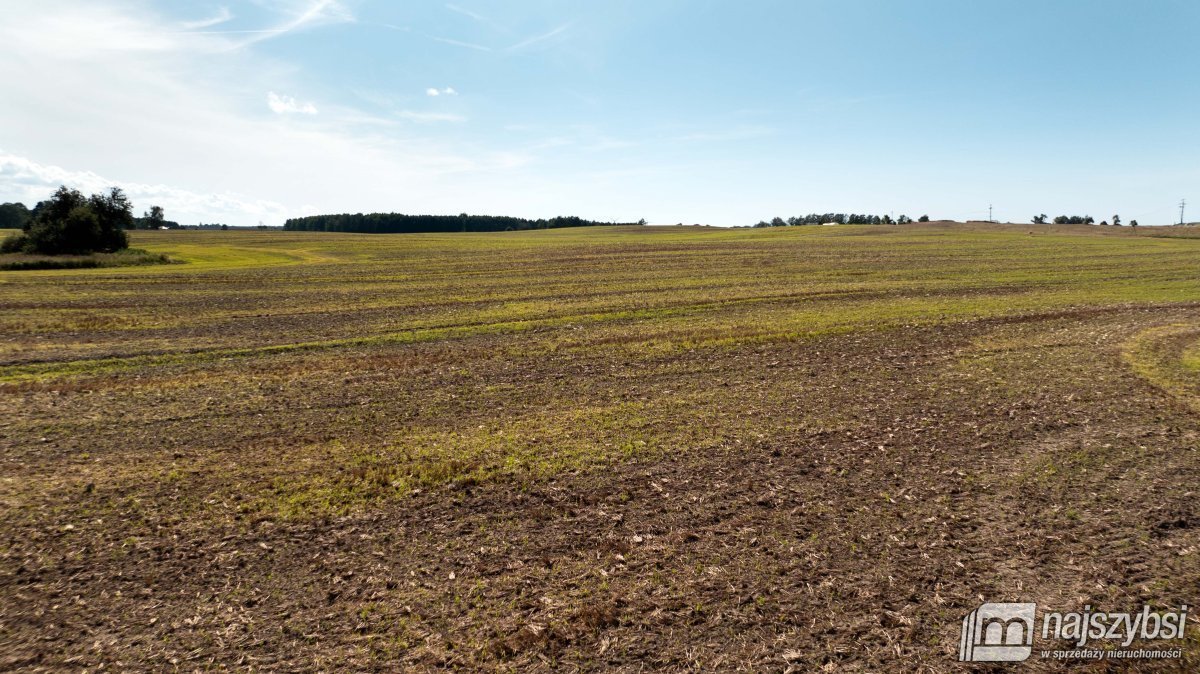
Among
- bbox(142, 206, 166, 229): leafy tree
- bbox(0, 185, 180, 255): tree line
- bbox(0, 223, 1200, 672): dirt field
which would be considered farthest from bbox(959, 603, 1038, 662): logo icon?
bbox(142, 206, 166, 229): leafy tree

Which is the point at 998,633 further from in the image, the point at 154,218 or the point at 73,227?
the point at 154,218

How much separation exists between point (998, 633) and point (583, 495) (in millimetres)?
5574

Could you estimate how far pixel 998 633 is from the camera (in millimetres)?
6387

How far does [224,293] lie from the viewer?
115ft

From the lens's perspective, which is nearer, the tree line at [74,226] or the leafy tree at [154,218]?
the tree line at [74,226]

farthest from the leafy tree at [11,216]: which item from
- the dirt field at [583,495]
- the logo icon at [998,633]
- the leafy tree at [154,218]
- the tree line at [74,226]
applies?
the logo icon at [998,633]

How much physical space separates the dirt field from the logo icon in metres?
0.14

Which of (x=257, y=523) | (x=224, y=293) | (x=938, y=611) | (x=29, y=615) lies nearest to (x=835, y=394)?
(x=938, y=611)

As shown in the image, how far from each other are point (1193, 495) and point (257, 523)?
1423 centimetres

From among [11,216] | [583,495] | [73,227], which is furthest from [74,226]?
[11,216]

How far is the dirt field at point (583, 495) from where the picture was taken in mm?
6426

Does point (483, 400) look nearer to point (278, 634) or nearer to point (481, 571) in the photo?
point (481, 571)

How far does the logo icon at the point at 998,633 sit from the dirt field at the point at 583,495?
0.47ft

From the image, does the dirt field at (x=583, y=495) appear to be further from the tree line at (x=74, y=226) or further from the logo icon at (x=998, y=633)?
the tree line at (x=74, y=226)
